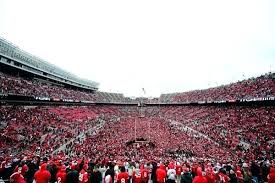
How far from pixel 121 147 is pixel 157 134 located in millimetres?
10877

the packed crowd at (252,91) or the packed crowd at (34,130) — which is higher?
the packed crowd at (252,91)

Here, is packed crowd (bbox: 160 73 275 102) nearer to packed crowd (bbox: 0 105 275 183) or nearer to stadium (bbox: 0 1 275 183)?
stadium (bbox: 0 1 275 183)

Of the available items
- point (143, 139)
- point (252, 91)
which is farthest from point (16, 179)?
point (252, 91)

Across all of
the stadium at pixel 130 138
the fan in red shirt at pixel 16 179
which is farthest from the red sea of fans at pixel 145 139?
the fan in red shirt at pixel 16 179

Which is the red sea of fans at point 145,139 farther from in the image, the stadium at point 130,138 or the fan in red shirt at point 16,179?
the fan in red shirt at point 16,179

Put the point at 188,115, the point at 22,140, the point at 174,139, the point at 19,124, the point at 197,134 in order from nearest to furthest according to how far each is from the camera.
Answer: the point at 22,140 → the point at 19,124 → the point at 174,139 → the point at 197,134 → the point at 188,115

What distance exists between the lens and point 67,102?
5759 cm

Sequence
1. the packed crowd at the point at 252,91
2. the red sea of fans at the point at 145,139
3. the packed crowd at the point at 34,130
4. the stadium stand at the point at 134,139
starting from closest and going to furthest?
the stadium stand at the point at 134,139
the red sea of fans at the point at 145,139
the packed crowd at the point at 34,130
the packed crowd at the point at 252,91

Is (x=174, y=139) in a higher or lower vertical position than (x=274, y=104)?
lower

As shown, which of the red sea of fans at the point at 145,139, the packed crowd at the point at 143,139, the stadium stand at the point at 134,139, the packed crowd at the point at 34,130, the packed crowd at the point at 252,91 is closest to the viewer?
the stadium stand at the point at 134,139

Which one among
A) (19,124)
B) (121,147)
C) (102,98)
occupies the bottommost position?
(121,147)

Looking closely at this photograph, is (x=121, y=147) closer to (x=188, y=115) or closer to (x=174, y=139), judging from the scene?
(x=174, y=139)

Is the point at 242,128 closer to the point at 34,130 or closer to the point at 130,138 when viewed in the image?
the point at 130,138

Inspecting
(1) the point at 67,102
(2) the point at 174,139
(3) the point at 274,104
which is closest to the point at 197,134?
(2) the point at 174,139
